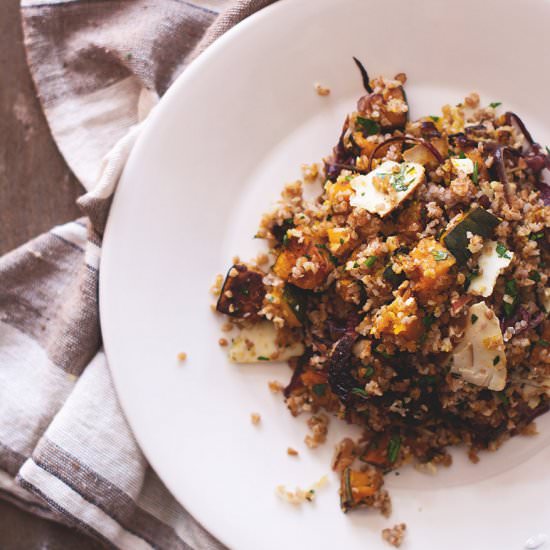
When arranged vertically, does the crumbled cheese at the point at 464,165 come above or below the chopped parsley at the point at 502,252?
above

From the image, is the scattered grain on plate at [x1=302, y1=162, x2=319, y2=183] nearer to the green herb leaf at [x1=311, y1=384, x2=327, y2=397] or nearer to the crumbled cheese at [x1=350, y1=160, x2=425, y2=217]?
the crumbled cheese at [x1=350, y1=160, x2=425, y2=217]

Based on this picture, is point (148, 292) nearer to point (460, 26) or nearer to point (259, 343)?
point (259, 343)

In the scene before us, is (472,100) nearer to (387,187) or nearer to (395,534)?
(387,187)

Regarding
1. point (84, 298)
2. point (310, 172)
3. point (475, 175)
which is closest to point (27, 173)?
point (84, 298)

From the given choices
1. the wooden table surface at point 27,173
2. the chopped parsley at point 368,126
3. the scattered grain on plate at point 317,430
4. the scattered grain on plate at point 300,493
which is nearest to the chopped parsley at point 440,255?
the chopped parsley at point 368,126

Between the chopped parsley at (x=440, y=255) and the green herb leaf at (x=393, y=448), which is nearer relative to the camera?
the chopped parsley at (x=440, y=255)

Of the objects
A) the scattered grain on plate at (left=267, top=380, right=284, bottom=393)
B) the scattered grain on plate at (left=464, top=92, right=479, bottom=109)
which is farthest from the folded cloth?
the scattered grain on plate at (left=464, top=92, right=479, bottom=109)

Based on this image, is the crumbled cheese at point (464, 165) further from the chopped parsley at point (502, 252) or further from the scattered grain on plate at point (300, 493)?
the scattered grain on plate at point (300, 493)

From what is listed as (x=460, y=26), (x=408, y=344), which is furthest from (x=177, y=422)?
(x=460, y=26)
